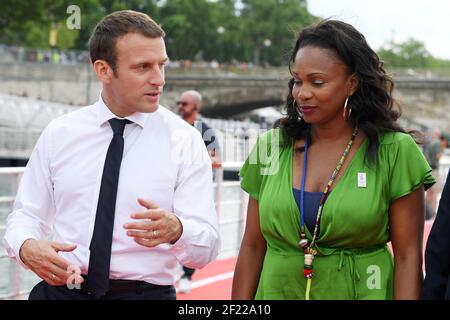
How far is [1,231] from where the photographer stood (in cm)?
709

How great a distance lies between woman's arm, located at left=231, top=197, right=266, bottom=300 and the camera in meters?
3.52

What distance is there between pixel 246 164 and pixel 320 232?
0.45 meters

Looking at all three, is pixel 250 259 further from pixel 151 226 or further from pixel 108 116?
pixel 108 116

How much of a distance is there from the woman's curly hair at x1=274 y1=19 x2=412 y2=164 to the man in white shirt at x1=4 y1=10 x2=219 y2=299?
0.46 meters

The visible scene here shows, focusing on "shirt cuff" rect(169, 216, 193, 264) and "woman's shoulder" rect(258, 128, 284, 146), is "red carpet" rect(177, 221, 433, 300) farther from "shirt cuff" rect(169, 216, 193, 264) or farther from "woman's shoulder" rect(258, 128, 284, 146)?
"shirt cuff" rect(169, 216, 193, 264)

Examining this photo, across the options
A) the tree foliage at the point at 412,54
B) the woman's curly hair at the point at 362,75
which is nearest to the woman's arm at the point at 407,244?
the woman's curly hair at the point at 362,75

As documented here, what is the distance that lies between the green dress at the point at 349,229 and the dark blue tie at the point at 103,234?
0.53 metres

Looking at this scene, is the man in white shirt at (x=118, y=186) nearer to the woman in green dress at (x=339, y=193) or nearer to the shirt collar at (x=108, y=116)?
the shirt collar at (x=108, y=116)

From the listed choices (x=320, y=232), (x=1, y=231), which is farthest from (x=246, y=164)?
(x=1, y=231)

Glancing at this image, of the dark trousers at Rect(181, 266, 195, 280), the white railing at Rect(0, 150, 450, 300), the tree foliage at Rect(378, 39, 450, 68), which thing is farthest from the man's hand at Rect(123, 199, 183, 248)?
the tree foliage at Rect(378, 39, 450, 68)

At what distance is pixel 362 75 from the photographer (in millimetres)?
3438

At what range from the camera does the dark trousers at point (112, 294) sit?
332 centimetres

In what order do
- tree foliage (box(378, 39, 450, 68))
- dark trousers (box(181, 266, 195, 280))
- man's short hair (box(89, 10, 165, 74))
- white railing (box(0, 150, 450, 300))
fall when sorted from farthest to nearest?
tree foliage (box(378, 39, 450, 68)) < dark trousers (box(181, 266, 195, 280)) < white railing (box(0, 150, 450, 300)) < man's short hair (box(89, 10, 165, 74))
